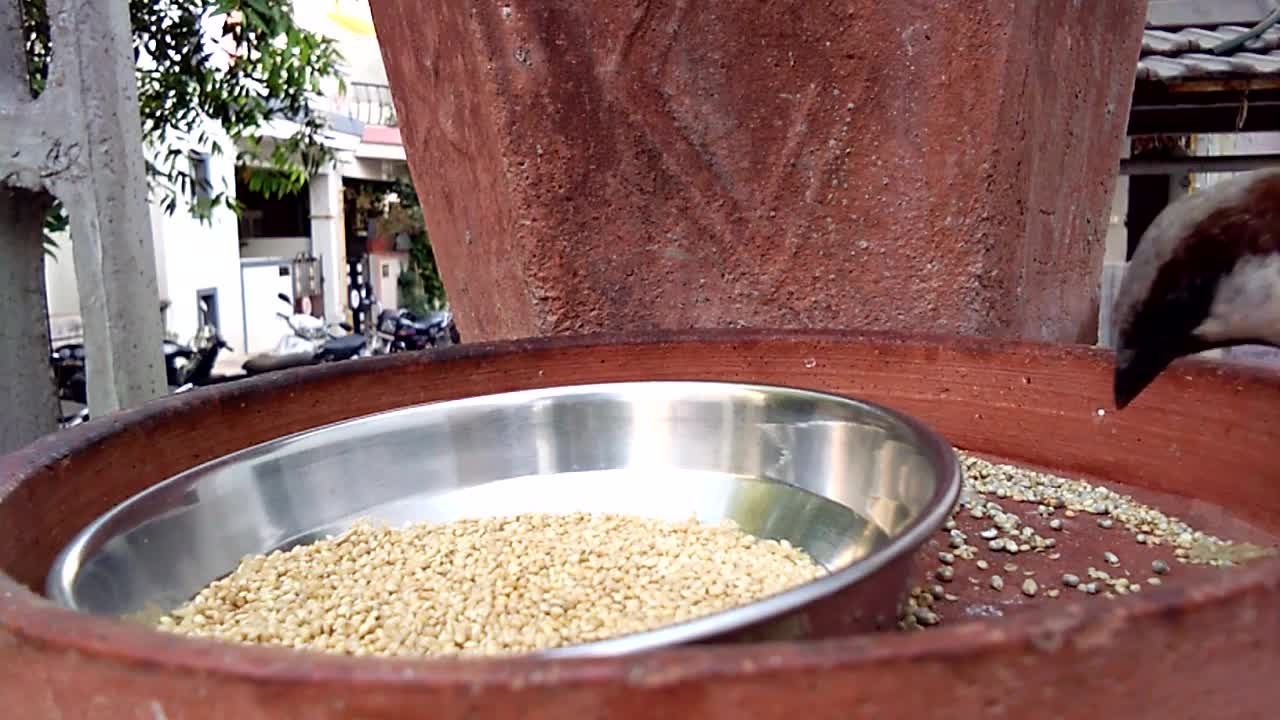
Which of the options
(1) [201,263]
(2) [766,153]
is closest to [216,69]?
(2) [766,153]

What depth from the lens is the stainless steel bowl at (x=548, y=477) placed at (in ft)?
2.41

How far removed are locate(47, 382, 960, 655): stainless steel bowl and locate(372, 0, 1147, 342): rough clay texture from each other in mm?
299

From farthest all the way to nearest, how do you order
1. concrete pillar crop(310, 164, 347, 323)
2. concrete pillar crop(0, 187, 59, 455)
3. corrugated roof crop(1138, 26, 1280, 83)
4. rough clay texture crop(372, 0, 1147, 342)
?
concrete pillar crop(310, 164, 347, 323) → corrugated roof crop(1138, 26, 1280, 83) → concrete pillar crop(0, 187, 59, 455) → rough clay texture crop(372, 0, 1147, 342)

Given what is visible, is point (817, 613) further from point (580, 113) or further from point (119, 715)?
point (580, 113)

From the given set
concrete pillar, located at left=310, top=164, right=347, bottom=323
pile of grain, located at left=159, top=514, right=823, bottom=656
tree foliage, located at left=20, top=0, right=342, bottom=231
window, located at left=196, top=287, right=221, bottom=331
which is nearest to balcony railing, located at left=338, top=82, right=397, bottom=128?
concrete pillar, located at left=310, top=164, right=347, bottom=323

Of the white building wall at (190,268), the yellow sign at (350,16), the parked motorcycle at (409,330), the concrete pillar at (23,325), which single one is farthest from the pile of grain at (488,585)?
the yellow sign at (350,16)

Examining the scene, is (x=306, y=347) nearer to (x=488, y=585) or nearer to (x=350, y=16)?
(x=350, y=16)

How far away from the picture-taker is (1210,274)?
554mm

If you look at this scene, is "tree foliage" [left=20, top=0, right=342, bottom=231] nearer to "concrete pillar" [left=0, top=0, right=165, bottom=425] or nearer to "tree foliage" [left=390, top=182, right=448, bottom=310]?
"concrete pillar" [left=0, top=0, right=165, bottom=425]

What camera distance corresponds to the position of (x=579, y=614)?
728 millimetres

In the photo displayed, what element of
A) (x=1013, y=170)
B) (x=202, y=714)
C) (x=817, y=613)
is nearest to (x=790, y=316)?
(x=1013, y=170)

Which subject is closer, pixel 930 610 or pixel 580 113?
pixel 930 610

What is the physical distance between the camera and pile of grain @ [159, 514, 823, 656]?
69cm

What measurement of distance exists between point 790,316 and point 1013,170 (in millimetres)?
335
